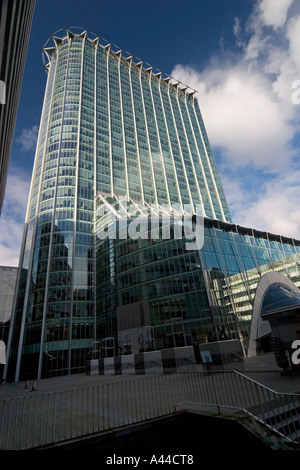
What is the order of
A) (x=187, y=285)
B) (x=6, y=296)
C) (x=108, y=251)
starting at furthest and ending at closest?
(x=6, y=296) < (x=108, y=251) < (x=187, y=285)

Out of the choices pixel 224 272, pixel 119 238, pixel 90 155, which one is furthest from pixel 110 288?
pixel 90 155

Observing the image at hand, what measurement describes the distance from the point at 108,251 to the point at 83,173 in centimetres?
2430

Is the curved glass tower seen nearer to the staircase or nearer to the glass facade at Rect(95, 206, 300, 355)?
the glass facade at Rect(95, 206, 300, 355)

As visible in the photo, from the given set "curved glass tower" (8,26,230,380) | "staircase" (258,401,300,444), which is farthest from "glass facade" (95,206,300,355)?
"staircase" (258,401,300,444)

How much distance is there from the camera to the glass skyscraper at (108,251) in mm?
37781

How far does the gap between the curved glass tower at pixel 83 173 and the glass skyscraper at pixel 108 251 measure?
0.29 meters

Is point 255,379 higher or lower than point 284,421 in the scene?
higher

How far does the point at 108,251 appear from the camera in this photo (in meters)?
51.5

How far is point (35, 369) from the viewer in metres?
42.1

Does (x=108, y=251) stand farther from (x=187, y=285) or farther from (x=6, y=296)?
(x=6, y=296)

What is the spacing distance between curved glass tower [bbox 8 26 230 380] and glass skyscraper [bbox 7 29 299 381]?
29cm

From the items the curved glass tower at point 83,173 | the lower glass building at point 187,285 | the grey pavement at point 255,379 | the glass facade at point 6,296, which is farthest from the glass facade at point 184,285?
the glass facade at point 6,296

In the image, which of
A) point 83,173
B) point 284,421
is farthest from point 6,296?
point 284,421

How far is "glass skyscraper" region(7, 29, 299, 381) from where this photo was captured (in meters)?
37.8
